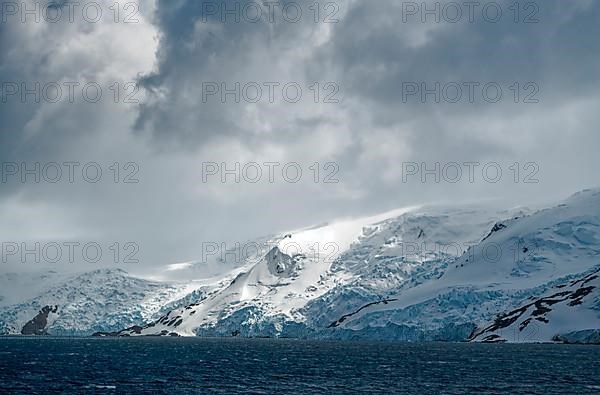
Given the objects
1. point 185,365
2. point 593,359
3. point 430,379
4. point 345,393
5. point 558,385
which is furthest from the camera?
point 593,359

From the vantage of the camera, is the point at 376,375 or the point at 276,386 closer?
the point at 276,386

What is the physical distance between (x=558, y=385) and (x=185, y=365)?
91.9m

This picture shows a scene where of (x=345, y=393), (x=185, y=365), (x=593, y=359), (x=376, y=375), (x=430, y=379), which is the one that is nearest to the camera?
(x=345, y=393)

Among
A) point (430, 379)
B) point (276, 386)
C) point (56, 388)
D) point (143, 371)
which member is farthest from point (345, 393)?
point (143, 371)

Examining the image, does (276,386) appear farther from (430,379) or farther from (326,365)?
(326,365)

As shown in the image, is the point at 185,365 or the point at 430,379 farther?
→ the point at 185,365

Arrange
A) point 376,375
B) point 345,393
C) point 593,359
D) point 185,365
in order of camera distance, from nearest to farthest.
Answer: point 345,393, point 376,375, point 185,365, point 593,359

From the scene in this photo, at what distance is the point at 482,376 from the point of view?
133m

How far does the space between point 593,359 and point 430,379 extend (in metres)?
74.7

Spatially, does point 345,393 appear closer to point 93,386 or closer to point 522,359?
point 93,386

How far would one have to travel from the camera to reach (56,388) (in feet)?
351

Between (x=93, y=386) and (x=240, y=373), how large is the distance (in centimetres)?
3944

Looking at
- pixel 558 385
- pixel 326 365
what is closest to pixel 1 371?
pixel 326 365

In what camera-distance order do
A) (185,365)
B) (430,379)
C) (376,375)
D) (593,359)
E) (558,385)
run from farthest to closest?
(593,359) < (185,365) < (376,375) < (430,379) < (558,385)
